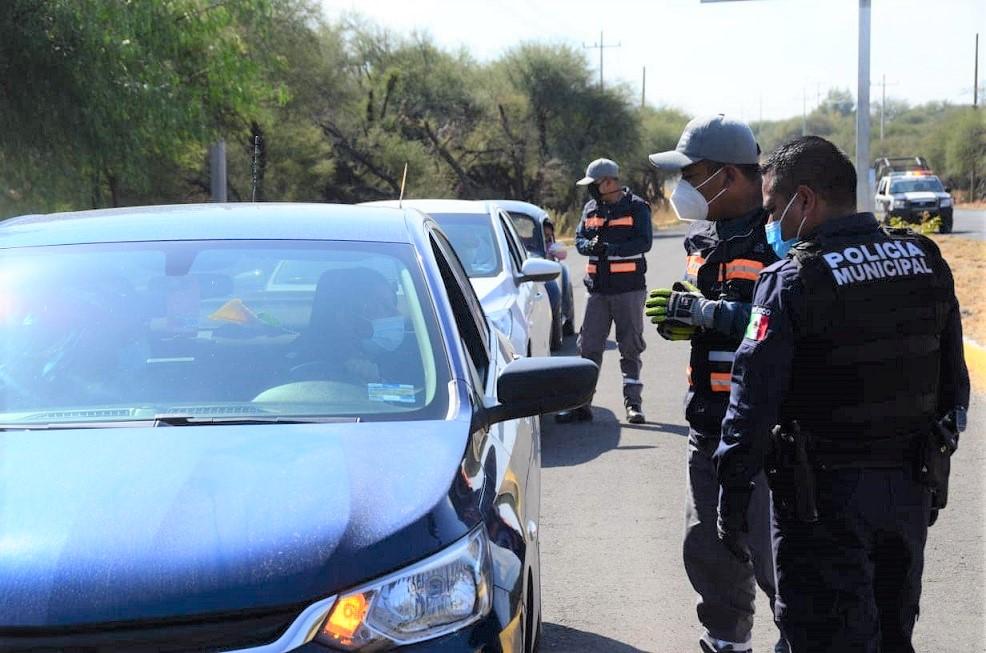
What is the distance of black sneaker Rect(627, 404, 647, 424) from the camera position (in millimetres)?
9383

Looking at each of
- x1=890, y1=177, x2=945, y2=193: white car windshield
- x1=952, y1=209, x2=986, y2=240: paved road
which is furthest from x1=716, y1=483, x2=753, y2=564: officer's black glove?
x1=890, y1=177, x2=945, y2=193: white car windshield

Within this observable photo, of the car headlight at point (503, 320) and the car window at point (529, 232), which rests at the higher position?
the car window at point (529, 232)

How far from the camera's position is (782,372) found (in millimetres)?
3098

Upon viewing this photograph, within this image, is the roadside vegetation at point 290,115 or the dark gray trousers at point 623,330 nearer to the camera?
the dark gray trousers at point 623,330

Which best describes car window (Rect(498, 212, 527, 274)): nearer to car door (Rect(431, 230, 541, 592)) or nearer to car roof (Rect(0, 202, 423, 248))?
car door (Rect(431, 230, 541, 592))

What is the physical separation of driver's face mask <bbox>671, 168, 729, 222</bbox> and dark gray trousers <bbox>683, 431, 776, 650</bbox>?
0.76 m

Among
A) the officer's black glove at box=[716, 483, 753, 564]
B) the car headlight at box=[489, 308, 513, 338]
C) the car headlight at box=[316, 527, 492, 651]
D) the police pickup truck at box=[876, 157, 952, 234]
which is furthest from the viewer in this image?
the police pickup truck at box=[876, 157, 952, 234]

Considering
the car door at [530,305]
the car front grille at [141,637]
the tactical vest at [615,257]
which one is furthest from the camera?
the tactical vest at [615,257]

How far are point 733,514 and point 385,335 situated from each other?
1.14 meters

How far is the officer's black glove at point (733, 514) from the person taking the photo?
3277 mm

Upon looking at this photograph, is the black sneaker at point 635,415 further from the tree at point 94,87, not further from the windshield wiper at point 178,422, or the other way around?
the tree at point 94,87

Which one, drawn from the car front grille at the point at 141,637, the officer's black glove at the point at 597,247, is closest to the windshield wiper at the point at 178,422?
the car front grille at the point at 141,637

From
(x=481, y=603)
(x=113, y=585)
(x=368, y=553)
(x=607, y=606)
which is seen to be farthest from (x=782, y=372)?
(x=607, y=606)

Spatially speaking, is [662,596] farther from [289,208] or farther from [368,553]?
[368,553]
